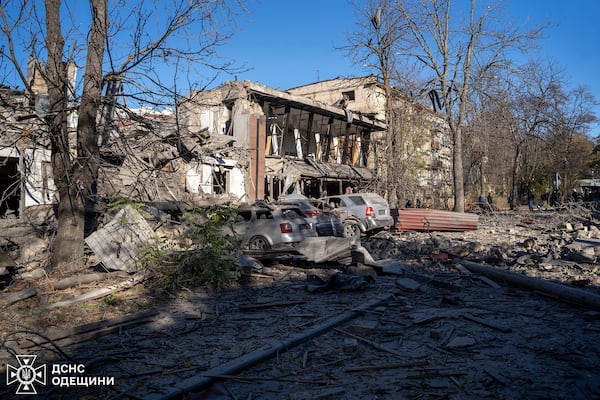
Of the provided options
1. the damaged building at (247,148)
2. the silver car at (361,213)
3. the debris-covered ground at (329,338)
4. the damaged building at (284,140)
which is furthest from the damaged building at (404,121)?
the debris-covered ground at (329,338)

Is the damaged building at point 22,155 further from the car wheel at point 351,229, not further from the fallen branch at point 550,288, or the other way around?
the car wheel at point 351,229

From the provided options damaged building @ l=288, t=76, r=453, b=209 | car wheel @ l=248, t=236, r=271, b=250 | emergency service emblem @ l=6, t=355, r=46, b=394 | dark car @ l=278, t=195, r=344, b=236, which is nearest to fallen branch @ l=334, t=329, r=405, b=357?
emergency service emblem @ l=6, t=355, r=46, b=394

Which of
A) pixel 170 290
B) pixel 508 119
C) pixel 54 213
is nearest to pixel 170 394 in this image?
pixel 170 290

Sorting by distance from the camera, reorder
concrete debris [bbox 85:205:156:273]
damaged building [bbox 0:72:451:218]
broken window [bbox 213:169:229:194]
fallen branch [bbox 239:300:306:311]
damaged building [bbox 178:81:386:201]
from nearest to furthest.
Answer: fallen branch [bbox 239:300:306:311] → concrete debris [bbox 85:205:156:273] → damaged building [bbox 0:72:451:218] → broken window [bbox 213:169:229:194] → damaged building [bbox 178:81:386:201]

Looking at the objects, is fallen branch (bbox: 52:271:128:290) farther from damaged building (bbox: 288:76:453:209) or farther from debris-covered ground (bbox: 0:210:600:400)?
damaged building (bbox: 288:76:453:209)

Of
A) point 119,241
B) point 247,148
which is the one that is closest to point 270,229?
point 119,241

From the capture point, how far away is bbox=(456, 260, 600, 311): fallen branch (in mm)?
5477

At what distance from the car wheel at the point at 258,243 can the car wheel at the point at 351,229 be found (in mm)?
4911

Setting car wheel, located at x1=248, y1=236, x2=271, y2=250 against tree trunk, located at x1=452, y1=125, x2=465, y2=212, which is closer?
car wheel, located at x1=248, y1=236, x2=271, y2=250

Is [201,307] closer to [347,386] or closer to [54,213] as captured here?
[347,386]

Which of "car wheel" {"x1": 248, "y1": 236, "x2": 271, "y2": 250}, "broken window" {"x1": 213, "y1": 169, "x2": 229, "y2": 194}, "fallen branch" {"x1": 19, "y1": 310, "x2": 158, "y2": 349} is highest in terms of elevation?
"broken window" {"x1": 213, "y1": 169, "x2": 229, "y2": 194}

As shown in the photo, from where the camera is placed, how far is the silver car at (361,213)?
1525 cm

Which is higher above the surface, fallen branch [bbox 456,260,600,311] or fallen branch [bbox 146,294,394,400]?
fallen branch [bbox 456,260,600,311]

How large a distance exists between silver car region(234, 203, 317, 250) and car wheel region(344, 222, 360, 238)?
155 inches
